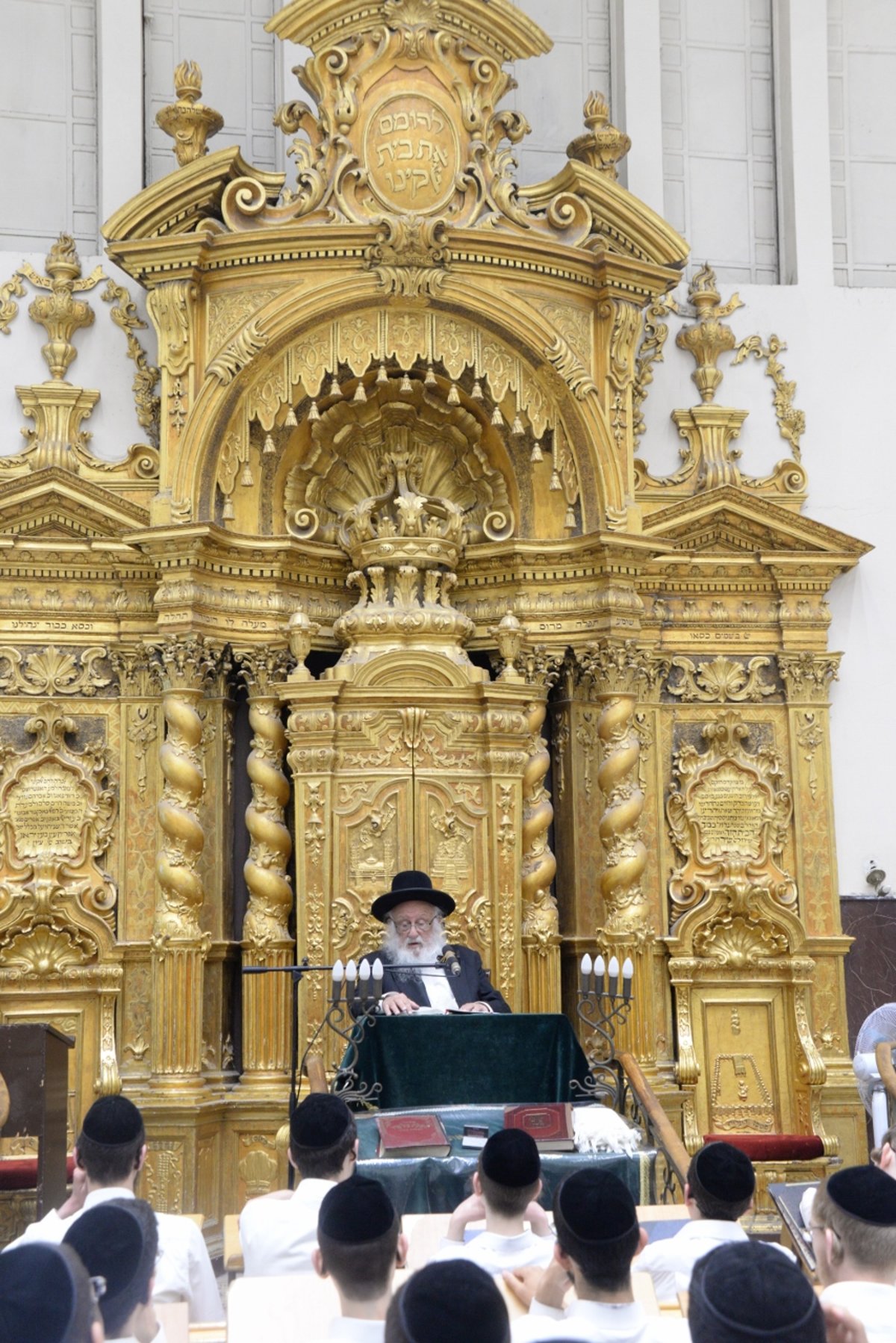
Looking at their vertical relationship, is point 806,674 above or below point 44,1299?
above

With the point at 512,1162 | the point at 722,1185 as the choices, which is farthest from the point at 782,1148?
the point at 512,1162

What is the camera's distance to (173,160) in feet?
41.5

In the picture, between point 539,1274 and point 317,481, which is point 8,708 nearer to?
point 317,481

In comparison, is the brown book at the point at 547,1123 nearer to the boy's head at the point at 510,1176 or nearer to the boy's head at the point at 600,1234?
the boy's head at the point at 510,1176

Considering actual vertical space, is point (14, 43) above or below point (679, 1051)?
above

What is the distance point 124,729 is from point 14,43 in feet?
17.0

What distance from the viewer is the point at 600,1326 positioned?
3.84 meters

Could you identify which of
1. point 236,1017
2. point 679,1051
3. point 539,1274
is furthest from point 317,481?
point 539,1274

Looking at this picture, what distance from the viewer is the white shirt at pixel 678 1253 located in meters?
5.31

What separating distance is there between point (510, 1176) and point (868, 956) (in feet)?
24.8

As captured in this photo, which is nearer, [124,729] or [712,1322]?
[712,1322]

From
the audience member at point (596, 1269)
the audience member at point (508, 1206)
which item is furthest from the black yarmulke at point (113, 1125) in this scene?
the audience member at point (596, 1269)

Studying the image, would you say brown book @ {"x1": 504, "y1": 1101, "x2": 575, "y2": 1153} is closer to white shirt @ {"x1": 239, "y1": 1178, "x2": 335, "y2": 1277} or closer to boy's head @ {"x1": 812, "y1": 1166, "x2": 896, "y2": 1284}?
white shirt @ {"x1": 239, "y1": 1178, "x2": 335, "y2": 1277}

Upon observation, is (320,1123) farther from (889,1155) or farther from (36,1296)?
(36,1296)
